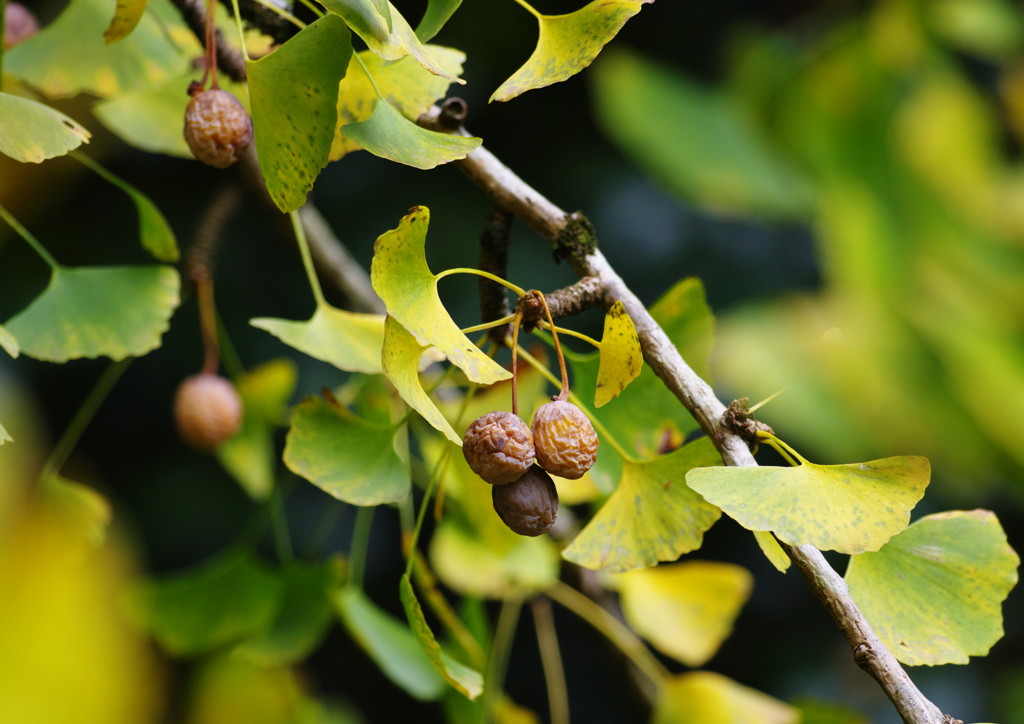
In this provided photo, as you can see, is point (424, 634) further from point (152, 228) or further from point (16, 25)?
point (16, 25)

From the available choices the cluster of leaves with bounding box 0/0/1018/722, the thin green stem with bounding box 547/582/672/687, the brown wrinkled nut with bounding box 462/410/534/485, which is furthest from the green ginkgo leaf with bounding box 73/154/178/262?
the thin green stem with bounding box 547/582/672/687

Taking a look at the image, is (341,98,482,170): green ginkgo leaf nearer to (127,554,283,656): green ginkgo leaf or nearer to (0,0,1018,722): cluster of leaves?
(0,0,1018,722): cluster of leaves

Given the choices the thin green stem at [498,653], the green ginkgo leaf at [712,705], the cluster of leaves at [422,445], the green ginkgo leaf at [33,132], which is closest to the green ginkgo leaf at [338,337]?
the cluster of leaves at [422,445]

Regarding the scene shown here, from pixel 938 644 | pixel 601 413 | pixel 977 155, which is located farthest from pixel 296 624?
pixel 977 155

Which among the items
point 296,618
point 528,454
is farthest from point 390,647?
point 528,454

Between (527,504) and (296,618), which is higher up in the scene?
(527,504)

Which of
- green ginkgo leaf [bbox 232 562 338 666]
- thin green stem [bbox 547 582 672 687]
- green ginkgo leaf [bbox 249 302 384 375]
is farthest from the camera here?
thin green stem [bbox 547 582 672 687]
